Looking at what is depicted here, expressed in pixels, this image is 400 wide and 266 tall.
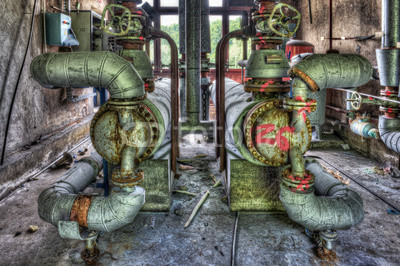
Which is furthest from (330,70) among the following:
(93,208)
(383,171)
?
(383,171)

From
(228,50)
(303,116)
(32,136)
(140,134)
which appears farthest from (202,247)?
(228,50)

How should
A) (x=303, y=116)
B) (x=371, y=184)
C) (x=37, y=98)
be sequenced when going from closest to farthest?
(x=303, y=116)
(x=371, y=184)
(x=37, y=98)

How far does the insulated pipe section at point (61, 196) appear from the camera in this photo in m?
2.58

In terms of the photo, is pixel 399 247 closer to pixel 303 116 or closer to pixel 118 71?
pixel 303 116

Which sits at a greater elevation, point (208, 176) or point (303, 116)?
point (303, 116)

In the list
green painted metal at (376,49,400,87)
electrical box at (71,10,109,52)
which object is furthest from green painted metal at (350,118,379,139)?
electrical box at (71,10,109,52)

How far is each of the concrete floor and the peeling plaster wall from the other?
4.07ft

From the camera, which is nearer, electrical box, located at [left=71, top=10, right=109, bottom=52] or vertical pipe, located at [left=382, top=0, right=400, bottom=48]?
vertical pipe, located at [left=382, top=0, right=400, bottom=48]

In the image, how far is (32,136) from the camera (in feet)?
16.7

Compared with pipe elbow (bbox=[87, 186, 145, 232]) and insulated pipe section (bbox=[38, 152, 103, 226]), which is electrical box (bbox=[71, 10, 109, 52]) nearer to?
insulated pipe section (bbox=[38, 152, 103, 226])

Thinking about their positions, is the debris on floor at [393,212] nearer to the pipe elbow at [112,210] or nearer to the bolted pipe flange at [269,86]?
the bolted pipe flange at [269,86]

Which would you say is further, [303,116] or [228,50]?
[228,50]

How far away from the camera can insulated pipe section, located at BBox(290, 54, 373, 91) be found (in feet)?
8.18

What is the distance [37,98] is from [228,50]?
905 centimetres
